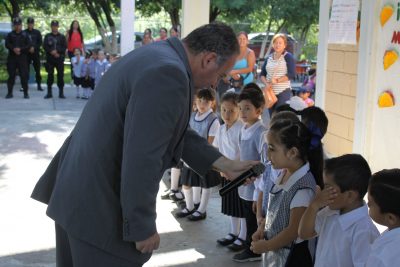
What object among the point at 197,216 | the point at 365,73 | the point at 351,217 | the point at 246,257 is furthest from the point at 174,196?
the point at 351,217

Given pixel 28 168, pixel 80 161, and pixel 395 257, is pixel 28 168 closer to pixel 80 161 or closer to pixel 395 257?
pixel 80 161

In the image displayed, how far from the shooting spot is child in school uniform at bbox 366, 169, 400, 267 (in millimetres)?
2283

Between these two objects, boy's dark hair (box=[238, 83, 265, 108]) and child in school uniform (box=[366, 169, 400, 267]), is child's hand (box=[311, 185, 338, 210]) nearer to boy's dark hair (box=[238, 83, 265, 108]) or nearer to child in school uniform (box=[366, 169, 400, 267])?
child in school uniform (box=[366, 169, 400, 267])

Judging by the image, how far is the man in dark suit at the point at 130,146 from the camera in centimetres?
228

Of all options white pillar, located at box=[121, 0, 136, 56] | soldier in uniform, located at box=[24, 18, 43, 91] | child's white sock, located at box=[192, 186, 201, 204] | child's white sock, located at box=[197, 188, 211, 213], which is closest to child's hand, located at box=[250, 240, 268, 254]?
child's white sock, located at box=[197, 188, 211, 213]

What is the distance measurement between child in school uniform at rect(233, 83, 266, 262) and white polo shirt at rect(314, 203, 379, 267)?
5.10 feet

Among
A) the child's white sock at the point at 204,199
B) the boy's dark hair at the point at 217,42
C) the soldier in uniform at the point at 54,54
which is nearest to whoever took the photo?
the boy's dark hair at the point at 217,42

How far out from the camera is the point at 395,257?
7.41 ft

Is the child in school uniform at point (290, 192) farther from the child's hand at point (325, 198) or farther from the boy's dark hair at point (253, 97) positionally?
the boy's dark hair at point (253, 97)

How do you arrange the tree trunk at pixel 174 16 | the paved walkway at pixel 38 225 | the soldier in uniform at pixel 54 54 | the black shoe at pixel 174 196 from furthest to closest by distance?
the tree trunk at pixel 174 16, the soldier in uniform at pixel 54 54, the black shoe at pixel 174 196, the paved walkway at pixel 38 225

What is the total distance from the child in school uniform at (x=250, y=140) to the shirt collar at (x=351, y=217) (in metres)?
1.64

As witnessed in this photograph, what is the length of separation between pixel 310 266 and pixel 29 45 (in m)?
12.6

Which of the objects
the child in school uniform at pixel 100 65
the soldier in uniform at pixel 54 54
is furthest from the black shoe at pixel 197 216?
the soldier in uniform at pixel 54 54

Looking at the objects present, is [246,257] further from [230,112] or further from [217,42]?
[217,42]
